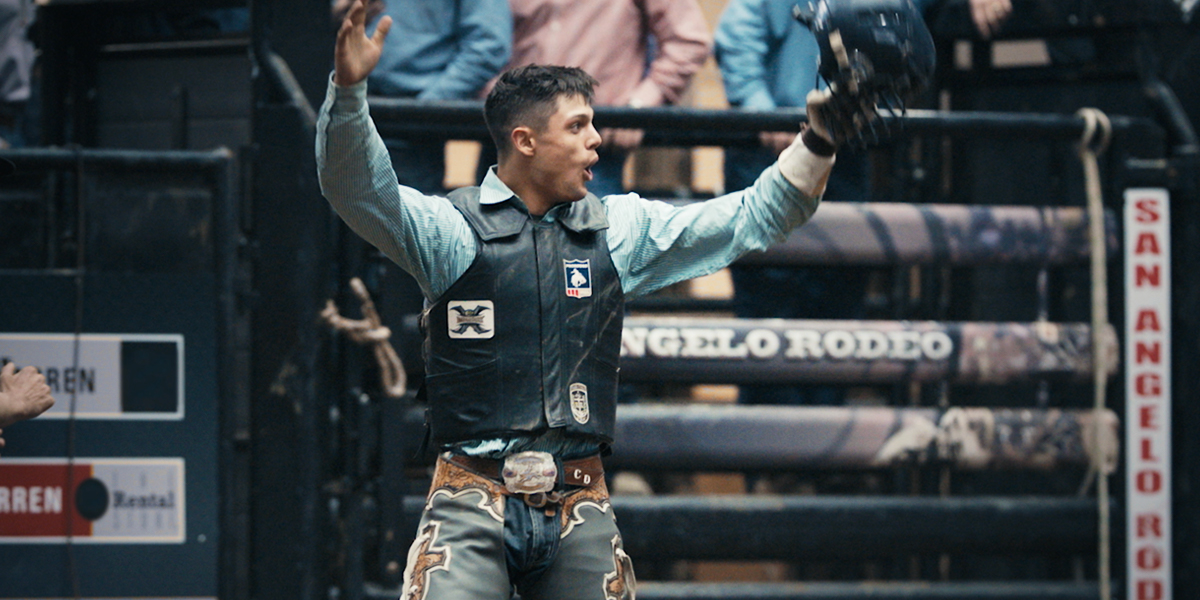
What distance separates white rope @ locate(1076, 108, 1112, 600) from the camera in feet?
13.0

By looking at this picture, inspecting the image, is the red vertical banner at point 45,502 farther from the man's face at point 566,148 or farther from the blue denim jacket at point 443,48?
the man's face at point 566,148

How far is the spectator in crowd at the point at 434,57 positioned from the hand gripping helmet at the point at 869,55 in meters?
1.61

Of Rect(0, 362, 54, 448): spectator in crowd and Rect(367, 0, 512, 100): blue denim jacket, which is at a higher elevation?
Rect(367, 0, 512, 100): blue denim jacket

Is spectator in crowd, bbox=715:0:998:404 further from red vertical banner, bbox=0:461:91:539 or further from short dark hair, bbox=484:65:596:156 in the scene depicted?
red vertical banner, bbox=0:461:91:539

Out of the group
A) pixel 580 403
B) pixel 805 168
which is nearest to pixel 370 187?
pixel 580 403

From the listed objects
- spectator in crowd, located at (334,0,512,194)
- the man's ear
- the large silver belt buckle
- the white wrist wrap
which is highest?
spectator in crowd, located at (334,0,512,194)

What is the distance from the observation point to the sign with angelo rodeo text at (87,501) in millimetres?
3768

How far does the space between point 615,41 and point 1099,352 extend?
1.81 m

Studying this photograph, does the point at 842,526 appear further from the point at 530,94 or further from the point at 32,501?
the point at 32,501

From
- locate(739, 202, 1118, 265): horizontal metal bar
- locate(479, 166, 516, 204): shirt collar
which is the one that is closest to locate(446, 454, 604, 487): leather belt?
locate(479, 166, 516, 204): shirt collar

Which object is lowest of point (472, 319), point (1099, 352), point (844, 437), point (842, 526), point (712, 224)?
point (842, 526)

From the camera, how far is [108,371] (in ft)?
12.4

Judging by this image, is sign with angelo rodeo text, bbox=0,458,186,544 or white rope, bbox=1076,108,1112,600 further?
white rope, bbox=1076,108,1112,600

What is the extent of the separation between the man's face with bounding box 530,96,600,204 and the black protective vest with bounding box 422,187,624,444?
97 millimetres
